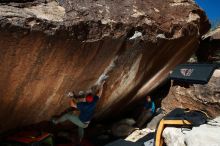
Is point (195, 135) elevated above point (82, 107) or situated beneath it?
elevated above

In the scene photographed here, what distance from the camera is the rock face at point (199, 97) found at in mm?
7090

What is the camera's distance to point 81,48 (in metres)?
5.81

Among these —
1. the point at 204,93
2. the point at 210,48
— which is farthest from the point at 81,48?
the point at 210,48

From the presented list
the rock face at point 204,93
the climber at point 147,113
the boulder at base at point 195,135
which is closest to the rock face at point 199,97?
the rock face at point 204,93

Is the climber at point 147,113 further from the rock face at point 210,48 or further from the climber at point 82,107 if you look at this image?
the rock face at point 210,48

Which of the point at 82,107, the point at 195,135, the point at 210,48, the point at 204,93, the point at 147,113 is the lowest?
the point at 147,113

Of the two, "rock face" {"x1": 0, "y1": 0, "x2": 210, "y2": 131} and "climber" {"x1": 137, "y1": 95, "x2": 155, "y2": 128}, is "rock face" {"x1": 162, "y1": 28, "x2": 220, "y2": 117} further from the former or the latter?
"rock face" {"x1": 0, "y1": 0, "x2": 210, "y2": 131}

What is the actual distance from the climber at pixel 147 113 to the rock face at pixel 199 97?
33cm

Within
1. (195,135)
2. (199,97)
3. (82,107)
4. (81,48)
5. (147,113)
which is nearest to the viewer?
(195,135)

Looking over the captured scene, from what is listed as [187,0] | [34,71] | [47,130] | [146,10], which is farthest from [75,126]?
[187,0]

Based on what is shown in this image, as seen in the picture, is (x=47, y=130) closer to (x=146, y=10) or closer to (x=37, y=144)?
(x=37, y=144)

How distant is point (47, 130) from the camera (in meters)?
7.23

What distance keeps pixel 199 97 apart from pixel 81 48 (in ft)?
10.9

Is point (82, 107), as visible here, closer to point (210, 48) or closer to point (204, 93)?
point (204, 93)
